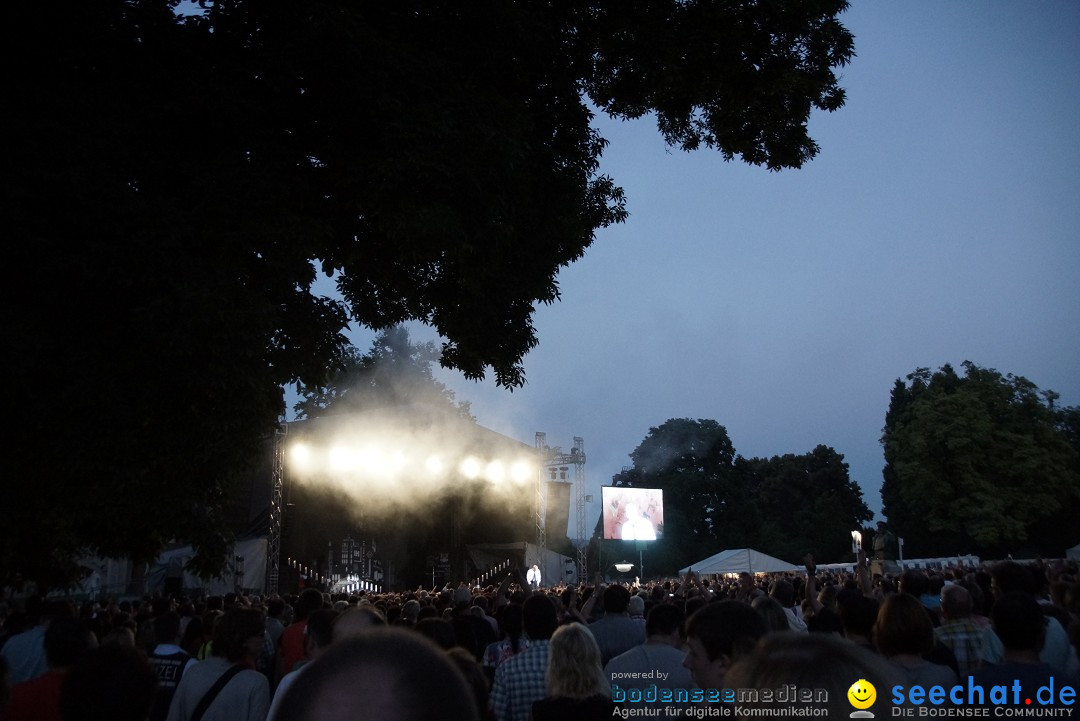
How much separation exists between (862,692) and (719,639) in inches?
81.0

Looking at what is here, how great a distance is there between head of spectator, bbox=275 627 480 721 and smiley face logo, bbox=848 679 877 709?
84 centimetres

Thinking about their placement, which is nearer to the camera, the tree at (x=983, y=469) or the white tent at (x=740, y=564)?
the white tent at (x=740, y=564)

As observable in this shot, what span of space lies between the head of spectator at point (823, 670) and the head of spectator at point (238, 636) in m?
3.77

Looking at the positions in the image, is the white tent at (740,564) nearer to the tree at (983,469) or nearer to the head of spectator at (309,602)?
the tree at (983,469)

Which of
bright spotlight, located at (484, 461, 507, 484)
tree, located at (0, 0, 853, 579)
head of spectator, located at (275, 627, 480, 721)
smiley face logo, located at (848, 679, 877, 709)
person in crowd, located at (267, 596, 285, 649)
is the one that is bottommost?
person in crowd, located at (267, 596, 285, 649)

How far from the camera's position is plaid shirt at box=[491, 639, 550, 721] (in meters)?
4.84

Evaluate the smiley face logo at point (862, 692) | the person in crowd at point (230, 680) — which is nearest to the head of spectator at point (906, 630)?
the smiley face logo at point (862, 692)

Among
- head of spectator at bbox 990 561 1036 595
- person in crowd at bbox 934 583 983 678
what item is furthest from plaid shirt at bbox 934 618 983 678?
head of spectator at bbox 990 561 1036 595

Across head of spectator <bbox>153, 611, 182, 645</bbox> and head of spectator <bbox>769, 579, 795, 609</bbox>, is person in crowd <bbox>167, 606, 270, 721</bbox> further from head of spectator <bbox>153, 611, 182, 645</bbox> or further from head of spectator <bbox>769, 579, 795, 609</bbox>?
head of spectator <bbox>769, 579, 795, 609</bbox>

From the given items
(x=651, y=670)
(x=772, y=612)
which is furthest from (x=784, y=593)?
(x=651, y=670)

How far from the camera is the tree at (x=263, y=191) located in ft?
24.3

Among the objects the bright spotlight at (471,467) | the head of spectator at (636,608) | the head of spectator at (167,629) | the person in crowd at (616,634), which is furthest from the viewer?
the bright spotlight at (471,467)

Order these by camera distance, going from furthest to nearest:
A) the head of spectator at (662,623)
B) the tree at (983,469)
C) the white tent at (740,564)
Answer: the tree at (983,469), the white tent at (740,564), the head of spectator at (662,623)

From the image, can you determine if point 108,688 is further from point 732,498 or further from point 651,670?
point 732,498
